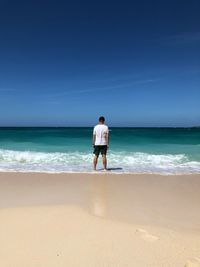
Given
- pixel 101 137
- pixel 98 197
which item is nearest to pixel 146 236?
pixel 98 197

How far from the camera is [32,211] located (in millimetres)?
4449

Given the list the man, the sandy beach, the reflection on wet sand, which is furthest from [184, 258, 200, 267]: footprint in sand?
the man

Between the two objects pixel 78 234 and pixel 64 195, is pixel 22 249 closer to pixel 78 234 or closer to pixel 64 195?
pixel 78 234

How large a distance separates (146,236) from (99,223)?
27.9 inches

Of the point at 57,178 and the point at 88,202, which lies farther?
the point at 57,178

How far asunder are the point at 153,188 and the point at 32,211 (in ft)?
9.81

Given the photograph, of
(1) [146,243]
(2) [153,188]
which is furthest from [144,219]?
(2) [153,188]

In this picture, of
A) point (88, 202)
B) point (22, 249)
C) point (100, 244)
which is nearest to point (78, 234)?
point (100, 244)

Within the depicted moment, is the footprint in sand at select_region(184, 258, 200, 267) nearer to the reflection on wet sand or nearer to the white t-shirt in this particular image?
the reflection on wet sand

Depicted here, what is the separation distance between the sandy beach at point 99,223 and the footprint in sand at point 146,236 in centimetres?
1

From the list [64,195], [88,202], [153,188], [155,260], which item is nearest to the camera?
[155,260]

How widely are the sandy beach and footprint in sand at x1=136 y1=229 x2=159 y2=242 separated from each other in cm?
1

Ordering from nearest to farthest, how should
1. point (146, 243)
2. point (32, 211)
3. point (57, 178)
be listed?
point (146, 243) < point (32, 211) < point (57, 178)

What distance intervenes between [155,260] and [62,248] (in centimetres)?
98
